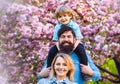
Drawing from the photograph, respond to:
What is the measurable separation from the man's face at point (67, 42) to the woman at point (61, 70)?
0.08m

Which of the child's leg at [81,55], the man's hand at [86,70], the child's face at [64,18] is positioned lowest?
the man's hand at [86,70]

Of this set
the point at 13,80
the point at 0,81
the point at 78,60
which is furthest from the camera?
the point at 13,80

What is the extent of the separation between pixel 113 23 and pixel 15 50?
1.62 meters

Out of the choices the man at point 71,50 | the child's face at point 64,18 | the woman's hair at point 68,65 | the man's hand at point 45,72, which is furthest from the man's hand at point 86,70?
the child's face at point 64,18

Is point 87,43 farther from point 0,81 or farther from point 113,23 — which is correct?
point 0,81

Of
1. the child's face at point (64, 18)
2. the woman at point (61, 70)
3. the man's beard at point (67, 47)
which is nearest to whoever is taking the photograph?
the woman at point (61, 70)

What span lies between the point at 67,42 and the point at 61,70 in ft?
0.84

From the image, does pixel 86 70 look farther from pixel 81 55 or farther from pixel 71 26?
pixel 71 26

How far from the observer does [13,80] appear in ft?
26.9

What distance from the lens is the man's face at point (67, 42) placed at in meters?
4.02

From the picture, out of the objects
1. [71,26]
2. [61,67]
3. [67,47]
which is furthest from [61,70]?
[71,26]

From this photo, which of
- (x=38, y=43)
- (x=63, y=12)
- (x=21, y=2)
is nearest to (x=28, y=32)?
(x=38, y=43)

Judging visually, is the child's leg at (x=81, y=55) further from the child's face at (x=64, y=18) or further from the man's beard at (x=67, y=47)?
the child's face at (x=64, y=18)

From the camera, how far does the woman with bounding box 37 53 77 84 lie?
154 inches
